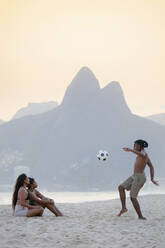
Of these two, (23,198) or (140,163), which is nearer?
(23,198)

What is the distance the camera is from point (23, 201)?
994 centimetres

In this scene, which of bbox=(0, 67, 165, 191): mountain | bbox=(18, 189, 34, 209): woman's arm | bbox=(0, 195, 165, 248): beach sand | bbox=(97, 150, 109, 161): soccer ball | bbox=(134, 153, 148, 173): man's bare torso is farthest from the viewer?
bbox=(0, 67, 165, 191): mountain

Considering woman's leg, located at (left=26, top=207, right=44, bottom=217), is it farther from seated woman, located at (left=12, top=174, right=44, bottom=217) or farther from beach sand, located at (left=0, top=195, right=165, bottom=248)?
beach sand, located at (left=0, top=195, right=165, bottom=248)

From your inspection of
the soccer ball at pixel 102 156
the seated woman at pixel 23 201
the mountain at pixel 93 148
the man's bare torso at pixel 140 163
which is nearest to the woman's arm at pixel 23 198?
the seated woman at pixel 23 201

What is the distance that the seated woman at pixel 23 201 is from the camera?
390 inches

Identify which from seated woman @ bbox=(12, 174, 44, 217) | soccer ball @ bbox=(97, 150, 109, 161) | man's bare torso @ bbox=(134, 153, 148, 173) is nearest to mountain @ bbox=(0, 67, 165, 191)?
soccer ball @ bbox=(97, 150, 109, 161)

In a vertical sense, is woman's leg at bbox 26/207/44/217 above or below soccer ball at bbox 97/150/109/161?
below

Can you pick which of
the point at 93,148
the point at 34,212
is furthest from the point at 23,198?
the point at 93,148

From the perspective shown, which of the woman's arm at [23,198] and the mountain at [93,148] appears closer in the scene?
the woman's arm at [23,198]

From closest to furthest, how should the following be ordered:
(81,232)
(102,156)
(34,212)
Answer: (81,232) < (34,212) < (102,156)

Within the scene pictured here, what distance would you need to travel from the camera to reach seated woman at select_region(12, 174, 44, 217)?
991 cm

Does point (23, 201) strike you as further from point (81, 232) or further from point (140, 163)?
point (140, 163)

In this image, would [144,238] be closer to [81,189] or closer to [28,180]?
[28,180]

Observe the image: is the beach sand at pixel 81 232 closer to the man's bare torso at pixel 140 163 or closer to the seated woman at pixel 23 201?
the seated woman at pixel 23 201
